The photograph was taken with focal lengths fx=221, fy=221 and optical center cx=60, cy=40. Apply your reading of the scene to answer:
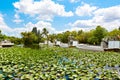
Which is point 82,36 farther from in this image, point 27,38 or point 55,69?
point 55,69

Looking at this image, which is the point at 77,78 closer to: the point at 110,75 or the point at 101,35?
the point at 110,75

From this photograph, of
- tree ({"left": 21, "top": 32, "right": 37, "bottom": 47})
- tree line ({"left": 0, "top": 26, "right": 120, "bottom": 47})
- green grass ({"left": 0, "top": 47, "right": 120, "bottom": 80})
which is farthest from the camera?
tree ({"left": 21, "top": 32, "right": 37, "bottom": 47})

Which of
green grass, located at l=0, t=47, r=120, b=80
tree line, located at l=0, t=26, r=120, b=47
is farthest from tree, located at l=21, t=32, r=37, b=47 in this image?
green grass, located at l=0, t=47, r=120, b=80

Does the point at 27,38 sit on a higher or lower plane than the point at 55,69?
higher

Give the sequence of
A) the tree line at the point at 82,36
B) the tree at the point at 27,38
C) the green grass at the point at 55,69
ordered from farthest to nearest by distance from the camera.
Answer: the tree at the point at 27,38
the tree line at the point at 82,36
the green grass at the point at 55,69

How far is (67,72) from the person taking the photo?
388 inches

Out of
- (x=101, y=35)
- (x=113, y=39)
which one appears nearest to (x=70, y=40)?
(x=101, y=35)

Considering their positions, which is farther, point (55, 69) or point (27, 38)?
point (27, 38)

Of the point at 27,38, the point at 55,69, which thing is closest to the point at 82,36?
the point at 27,38

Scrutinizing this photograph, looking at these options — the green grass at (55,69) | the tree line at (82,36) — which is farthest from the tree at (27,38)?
the green grass at (55,69)

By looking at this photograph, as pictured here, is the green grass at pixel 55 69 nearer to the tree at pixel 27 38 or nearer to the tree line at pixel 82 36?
the tree line at pixel 82 36

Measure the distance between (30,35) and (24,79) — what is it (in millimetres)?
70293

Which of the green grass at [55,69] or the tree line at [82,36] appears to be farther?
the tree line at [82,36]

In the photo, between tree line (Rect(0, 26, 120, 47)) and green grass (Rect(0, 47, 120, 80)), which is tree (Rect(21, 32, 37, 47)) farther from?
green grass (Rect(0, 47, 120, 80))
